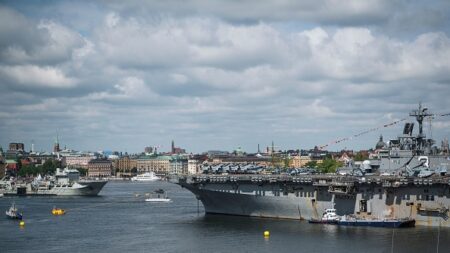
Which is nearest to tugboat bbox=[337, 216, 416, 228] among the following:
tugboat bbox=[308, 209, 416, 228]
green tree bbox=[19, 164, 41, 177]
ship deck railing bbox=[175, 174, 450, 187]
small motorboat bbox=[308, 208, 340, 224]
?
tugboat bbox=[308, 209, 416, 228]

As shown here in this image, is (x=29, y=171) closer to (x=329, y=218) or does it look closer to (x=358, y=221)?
(x=329, y=218)

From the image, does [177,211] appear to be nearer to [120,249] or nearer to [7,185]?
[120,249]

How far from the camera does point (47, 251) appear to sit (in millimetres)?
46188

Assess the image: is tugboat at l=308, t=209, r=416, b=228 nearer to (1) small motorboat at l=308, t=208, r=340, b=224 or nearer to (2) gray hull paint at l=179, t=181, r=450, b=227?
(1) small motorboat at l=308, t=208, r=340, b=224

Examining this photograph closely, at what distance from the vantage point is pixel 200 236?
52062 mm

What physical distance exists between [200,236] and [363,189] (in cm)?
1389

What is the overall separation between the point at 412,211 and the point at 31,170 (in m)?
156

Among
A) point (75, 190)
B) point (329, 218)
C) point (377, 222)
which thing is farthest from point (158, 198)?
point (377, 222)

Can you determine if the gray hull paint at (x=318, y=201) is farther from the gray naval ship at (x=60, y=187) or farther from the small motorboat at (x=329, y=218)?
the gray naval ship at (x=60, y=187)

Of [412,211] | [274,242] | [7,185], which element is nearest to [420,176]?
[412,211]

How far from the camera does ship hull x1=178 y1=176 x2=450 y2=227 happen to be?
52.6 m

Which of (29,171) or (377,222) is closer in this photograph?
(377,222)

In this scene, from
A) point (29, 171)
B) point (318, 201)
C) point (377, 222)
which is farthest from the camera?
point (29, 171)

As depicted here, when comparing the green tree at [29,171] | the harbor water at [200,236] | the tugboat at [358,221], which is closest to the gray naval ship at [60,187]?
the harbor water at [200,236]
